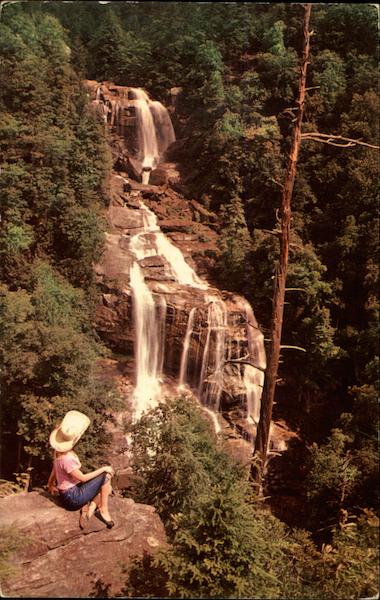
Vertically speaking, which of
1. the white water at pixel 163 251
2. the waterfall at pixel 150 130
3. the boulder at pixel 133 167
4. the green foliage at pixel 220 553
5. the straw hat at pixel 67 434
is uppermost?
the waterfall at pixel 150 130

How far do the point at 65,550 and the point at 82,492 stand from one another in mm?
523

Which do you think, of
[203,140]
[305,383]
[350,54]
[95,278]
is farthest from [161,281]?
[350,54]

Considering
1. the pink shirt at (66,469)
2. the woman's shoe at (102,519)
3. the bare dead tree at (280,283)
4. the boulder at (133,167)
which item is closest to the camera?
the pink shirt at (66,469)

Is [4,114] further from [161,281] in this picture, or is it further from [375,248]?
[375,248]

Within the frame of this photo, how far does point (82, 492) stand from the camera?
448 cm

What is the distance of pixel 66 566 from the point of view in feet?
13.9

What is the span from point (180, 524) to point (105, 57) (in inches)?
851

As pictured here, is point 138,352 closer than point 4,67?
Yes

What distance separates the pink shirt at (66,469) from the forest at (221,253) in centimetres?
102

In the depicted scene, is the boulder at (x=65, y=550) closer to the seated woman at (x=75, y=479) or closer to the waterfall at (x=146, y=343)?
the seated woman at (x=75, y=479)

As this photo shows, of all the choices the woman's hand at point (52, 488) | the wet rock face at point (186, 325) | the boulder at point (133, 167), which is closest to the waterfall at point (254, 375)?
the wet rock face at point (186, 325)

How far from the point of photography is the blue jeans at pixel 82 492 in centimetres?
448

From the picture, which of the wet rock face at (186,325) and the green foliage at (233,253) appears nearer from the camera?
the wet rock face at (186,325)

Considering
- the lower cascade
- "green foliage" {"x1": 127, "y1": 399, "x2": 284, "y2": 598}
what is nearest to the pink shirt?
"green foliage" {"x1": 127, "y1": 399, "x2": 284, "y2": 598}
